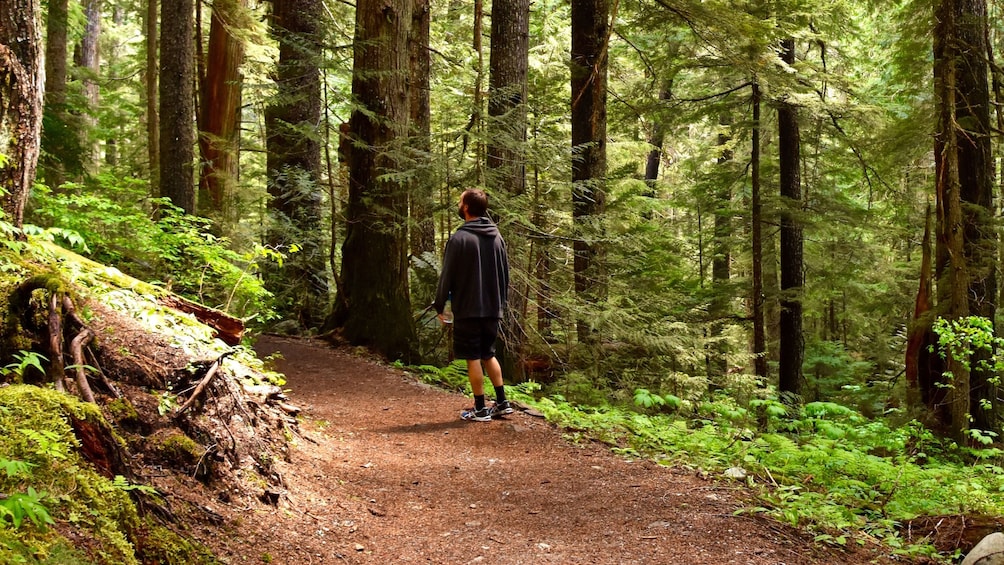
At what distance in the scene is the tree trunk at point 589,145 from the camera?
10359 mm

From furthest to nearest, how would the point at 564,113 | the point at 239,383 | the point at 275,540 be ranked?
the point at 564,113, the point at 239,383, the point at 275,540

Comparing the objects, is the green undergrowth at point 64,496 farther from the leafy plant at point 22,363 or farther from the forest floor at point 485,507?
the forest floor at point 485,507

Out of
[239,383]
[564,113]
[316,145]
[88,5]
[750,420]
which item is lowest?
[750,420]

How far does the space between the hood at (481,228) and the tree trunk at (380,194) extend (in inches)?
125

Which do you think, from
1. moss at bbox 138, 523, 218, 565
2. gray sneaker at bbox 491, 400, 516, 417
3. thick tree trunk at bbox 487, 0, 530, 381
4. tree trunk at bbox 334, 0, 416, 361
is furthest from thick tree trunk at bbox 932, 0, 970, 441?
moss at bbox 138, 523, 218, 565

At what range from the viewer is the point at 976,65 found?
10078mm

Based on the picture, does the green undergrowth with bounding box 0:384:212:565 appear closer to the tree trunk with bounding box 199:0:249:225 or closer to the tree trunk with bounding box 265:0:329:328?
the tree trunk with bounding box 265:0:329:328

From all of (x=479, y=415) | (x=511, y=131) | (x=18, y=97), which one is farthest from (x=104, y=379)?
(x=511, y=131)

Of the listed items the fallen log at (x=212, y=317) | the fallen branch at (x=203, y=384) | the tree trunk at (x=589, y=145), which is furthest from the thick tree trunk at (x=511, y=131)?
the fallen branch at (x=203, y=384)

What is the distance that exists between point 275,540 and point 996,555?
4.02 m

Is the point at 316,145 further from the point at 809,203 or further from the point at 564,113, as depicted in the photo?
the point at 809,203

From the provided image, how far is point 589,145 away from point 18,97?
743cm

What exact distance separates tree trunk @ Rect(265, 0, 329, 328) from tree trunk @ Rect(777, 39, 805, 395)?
29.3 feet

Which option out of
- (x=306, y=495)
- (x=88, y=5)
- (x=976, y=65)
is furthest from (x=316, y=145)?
(x=88, y=5)
